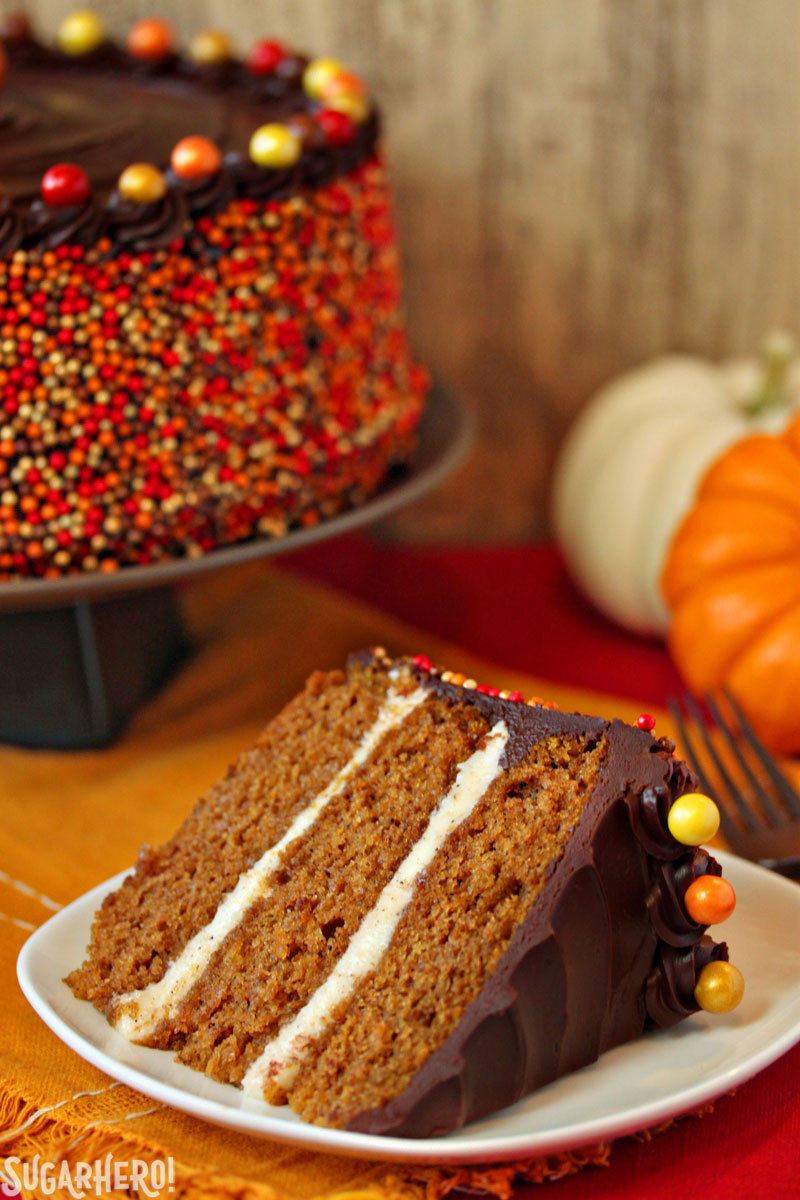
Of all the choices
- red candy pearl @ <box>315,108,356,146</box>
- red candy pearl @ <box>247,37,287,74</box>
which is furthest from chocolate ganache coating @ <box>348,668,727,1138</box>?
red candy pearl @ <box>247,37,287,74</box>

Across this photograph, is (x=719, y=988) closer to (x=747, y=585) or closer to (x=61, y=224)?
(x=747, y=585)

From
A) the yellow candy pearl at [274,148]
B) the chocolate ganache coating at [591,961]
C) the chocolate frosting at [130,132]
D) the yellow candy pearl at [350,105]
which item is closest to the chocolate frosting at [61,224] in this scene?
the chocolate frosting at [130,132]

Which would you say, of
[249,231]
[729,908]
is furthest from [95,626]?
[729,908]

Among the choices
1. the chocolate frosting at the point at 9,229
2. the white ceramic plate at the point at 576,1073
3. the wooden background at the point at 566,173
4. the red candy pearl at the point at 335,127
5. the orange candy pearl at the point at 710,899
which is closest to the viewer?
the white ceramic plate at the point at 576,1073

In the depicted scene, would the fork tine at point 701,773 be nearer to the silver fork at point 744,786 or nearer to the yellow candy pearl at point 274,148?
the silver fork at point 744,786

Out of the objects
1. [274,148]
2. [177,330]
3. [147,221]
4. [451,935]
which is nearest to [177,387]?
[177,330]
